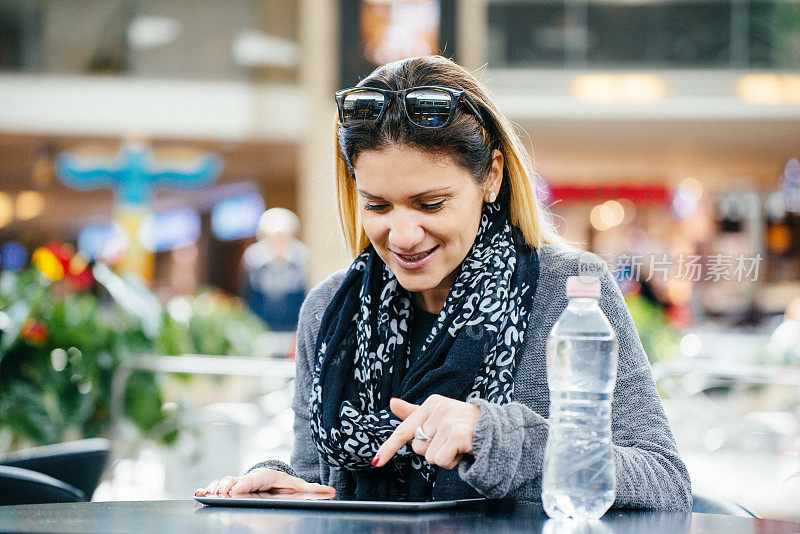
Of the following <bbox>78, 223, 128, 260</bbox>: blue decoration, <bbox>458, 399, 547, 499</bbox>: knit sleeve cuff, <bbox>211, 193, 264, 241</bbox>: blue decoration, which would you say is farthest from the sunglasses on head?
<bbox>78, 223, 128, 260</bbox>: blue decoration

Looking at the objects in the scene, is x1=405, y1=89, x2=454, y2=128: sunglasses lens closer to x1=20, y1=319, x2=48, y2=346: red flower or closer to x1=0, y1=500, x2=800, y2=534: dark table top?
x1=0, y1=500, x2=800, y2=534: dark table top

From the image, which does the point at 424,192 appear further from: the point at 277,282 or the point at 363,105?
the point at 277,282

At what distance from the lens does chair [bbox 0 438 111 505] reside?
1.96 meters

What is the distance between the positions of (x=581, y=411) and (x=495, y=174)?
506mm

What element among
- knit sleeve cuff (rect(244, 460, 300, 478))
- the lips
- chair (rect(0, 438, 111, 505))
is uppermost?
the lips

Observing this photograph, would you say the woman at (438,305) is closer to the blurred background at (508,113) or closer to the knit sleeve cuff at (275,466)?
the knit sleeve cuff at (275,466)

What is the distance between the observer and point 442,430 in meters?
1.19

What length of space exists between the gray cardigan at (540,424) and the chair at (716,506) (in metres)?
0.07

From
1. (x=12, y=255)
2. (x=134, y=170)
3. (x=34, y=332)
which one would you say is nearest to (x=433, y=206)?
(x=34, y=332)

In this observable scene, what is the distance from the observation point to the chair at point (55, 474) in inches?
77.0

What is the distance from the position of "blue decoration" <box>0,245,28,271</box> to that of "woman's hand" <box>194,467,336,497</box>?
59.4 feet

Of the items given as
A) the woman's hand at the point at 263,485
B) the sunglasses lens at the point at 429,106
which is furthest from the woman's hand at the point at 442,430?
the sunglasses lens at the point at 429,106

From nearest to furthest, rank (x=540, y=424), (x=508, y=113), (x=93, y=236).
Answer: (x=540, y=424)
(x=508, y=113)
(x=93, y=236)

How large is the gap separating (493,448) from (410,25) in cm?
1054
